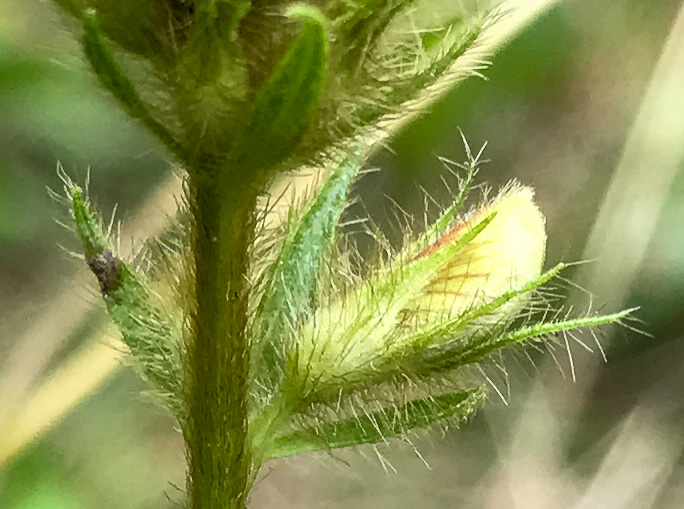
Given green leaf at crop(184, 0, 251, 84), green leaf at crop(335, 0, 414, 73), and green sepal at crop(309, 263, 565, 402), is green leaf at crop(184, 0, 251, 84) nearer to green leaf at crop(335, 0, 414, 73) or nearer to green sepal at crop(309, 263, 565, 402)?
green leaf at crop(335, 0, 414, 73)

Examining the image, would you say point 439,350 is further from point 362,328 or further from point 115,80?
point 115,80

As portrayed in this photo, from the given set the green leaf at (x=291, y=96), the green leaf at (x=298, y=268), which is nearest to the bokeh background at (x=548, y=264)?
the green leaf at (x=298, y=268)

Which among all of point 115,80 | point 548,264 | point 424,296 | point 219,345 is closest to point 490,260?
point 424,296

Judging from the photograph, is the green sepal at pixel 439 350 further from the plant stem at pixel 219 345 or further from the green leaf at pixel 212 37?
the green leaf at pixel 212 37

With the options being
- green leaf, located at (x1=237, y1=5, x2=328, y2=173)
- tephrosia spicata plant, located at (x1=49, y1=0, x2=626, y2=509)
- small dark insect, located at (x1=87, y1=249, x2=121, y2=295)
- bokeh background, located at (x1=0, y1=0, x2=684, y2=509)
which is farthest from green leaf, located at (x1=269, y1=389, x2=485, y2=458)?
bokeh background, located at (x1=0, y1=0, x2=684, y2=509)

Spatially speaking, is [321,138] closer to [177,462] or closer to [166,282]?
[166,282]

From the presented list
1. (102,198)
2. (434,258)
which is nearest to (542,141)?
(102,198)
